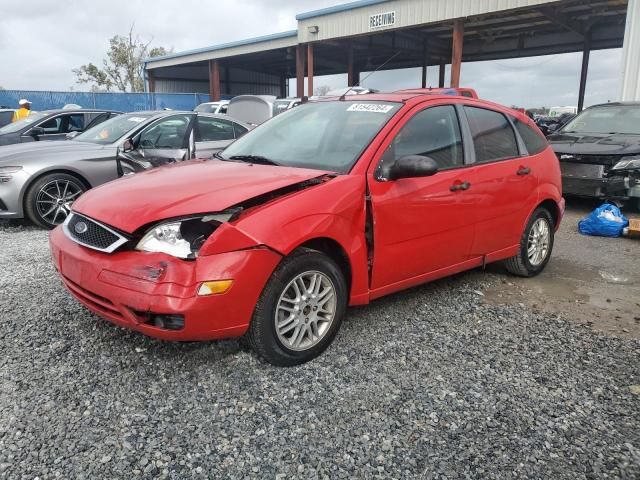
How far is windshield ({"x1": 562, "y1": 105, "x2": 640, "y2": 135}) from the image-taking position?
27.3ft

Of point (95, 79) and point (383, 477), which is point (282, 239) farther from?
point (95, 79)

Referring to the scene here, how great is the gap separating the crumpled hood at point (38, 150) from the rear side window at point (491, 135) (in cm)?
503

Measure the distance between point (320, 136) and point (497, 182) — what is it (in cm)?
152

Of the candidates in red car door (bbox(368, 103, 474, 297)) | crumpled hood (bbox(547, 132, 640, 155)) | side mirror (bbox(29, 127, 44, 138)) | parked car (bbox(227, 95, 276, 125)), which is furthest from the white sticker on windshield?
parked car (bbox(227, 95, 276, 125))

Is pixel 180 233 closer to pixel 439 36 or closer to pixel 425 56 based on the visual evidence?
pixel 439 36

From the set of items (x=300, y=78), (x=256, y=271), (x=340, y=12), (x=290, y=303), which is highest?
(x=340, y=12)

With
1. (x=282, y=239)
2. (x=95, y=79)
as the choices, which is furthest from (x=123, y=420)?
(x=95, y=79)

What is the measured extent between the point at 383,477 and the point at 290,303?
1110 mm

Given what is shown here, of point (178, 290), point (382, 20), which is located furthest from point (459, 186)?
point (382, 20)

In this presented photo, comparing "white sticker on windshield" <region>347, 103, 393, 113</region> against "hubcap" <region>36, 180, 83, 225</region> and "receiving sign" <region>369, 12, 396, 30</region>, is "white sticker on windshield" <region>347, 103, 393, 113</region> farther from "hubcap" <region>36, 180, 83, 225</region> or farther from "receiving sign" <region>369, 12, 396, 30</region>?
"receiving sign" <region>369, 12, 396, 30</region>

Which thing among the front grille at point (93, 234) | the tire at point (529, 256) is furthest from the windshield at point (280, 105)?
the front grille at point (93, 234)

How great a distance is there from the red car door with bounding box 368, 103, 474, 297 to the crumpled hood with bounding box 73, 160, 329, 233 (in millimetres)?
505

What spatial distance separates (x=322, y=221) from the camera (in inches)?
116

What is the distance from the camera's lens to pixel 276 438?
2.37 m
